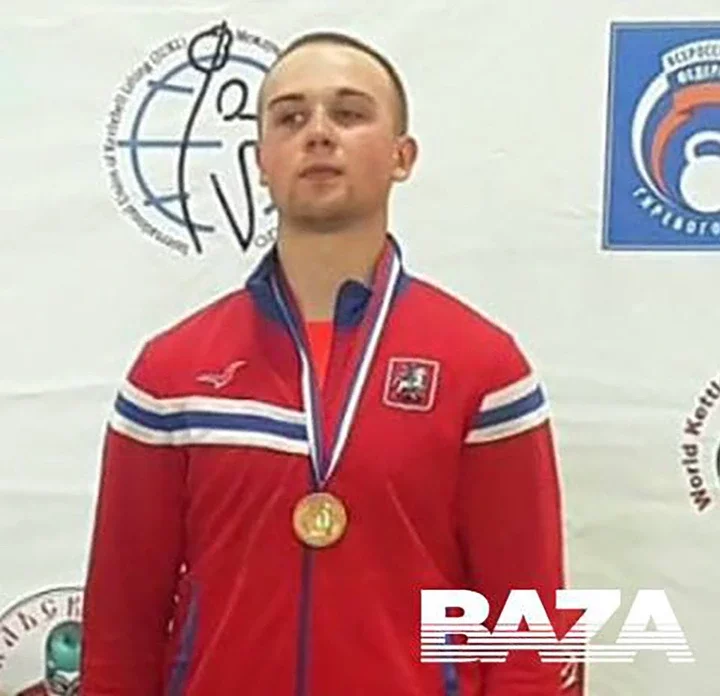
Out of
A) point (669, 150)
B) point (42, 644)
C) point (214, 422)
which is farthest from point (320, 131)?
point (42, 644)

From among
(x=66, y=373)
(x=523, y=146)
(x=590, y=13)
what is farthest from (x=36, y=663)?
(x=590, y=13)

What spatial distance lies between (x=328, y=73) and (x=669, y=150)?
12.8 inches

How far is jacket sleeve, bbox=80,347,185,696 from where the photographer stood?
1.19m

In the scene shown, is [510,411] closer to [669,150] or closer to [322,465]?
[322,465]

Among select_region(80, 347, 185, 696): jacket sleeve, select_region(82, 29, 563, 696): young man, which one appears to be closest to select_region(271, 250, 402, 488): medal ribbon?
select_region(82, 29, 563, 696): young man

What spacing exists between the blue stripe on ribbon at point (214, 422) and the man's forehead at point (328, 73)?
0.25 meters

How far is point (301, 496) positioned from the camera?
1.15 meters

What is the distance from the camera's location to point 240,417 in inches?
45.9

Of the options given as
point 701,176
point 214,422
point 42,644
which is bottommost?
point 42,644

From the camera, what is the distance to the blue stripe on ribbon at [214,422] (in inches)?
45.6

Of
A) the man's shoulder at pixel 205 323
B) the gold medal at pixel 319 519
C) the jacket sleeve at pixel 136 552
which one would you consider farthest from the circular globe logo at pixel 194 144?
the gold medal at pixel 319 519

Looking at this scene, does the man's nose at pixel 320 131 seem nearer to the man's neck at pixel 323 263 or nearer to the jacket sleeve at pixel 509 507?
the man's neck at pixel 323 263

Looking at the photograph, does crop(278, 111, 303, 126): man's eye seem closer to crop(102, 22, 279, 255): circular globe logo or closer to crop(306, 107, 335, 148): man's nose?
crop(306, 107, 335, 148): man's nose

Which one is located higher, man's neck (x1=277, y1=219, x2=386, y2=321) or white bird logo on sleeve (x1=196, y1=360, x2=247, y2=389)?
man's neck (x1=277, y1=219, x2=386, y2=321)
